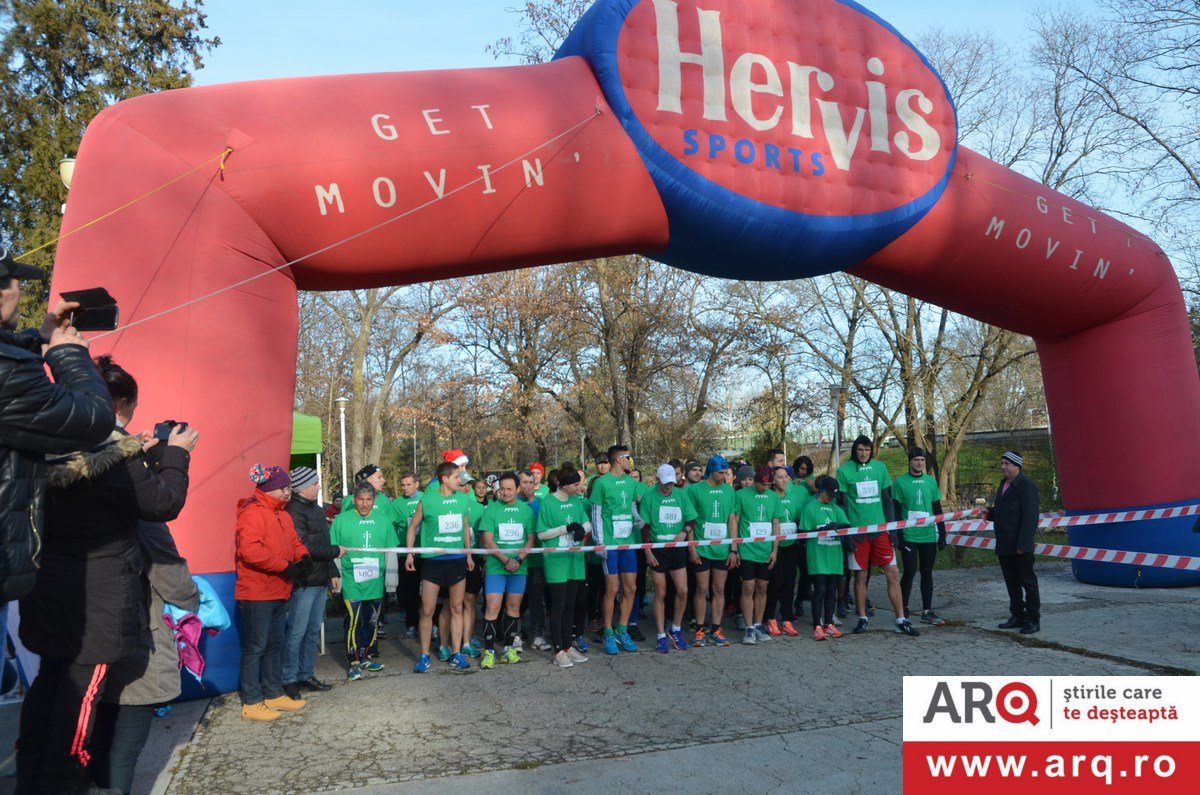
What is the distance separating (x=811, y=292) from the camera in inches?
1065

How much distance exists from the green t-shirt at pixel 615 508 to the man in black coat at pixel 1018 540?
356 cm

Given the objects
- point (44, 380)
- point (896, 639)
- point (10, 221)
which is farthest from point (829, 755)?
point (10, 221)

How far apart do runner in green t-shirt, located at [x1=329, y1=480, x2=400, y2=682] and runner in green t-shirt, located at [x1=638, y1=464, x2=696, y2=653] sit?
93.8 inches

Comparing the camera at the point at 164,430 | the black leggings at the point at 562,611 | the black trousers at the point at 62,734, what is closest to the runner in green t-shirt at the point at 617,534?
the black leggings at the point at 562,611

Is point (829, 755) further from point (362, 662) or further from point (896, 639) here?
point (362, 662)

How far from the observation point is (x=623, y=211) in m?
7.91

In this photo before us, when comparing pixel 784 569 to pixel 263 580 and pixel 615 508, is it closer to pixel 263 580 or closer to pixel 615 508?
pixel 615 508

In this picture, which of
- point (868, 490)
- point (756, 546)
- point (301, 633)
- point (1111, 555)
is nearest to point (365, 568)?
point (301, 633)

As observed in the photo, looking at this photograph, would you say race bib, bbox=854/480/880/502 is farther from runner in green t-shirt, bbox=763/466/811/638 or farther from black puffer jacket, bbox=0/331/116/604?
black puffer jacket, bbox=0/331/116/604

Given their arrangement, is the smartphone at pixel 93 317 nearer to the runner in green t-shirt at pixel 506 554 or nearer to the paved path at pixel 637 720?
the paved path at pixel 637 720

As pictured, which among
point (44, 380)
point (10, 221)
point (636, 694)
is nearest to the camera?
point (44, 380)

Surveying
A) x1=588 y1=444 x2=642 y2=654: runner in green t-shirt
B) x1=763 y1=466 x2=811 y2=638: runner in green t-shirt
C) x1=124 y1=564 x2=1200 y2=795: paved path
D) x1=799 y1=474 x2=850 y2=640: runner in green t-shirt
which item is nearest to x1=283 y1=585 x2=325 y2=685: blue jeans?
x1=124 y1=564 x2=1200 y2=795: paved path

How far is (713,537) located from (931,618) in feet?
8.03

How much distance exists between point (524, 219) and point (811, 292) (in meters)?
20.9
